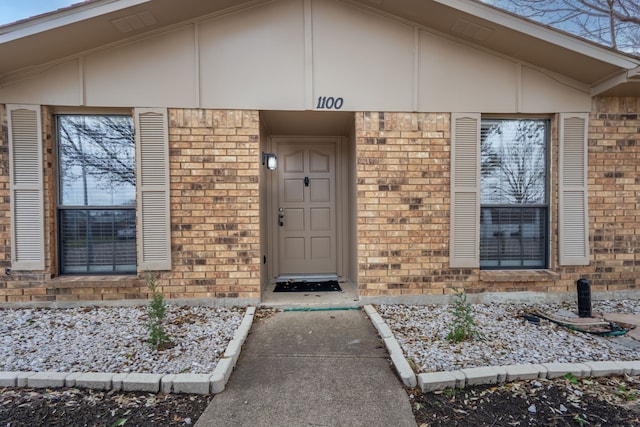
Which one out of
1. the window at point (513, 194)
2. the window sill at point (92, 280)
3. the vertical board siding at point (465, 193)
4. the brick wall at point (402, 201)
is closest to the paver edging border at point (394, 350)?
the brick wall at point (402, 201)

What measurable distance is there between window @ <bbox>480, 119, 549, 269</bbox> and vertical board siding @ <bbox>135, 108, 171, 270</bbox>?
401cm

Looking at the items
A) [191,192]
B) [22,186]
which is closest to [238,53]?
[191,192]

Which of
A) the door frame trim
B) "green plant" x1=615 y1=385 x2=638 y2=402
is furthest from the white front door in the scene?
"green plant" x1=615 y1=385 x2=638 y2=402

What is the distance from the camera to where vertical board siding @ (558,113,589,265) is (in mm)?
3896

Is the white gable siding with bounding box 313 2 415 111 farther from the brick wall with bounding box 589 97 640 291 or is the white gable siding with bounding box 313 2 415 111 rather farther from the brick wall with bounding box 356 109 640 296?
the brick wall with bounding box 589 97 640 291

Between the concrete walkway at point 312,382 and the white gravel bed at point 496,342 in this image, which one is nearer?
the concrete walkway at point 312,382

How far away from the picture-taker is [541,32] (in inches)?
135

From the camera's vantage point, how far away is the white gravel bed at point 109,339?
247 cm

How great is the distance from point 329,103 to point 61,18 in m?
2.92

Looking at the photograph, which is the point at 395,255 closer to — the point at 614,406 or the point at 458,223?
the point at 458,223

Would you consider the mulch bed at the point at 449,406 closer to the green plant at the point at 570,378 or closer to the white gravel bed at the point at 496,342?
the green plant at the point at 570,378

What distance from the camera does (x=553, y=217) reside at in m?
3.97

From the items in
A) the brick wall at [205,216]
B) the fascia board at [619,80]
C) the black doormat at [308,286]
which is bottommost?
the black doormat at [308,286]

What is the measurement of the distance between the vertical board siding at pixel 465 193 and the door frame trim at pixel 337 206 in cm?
168
